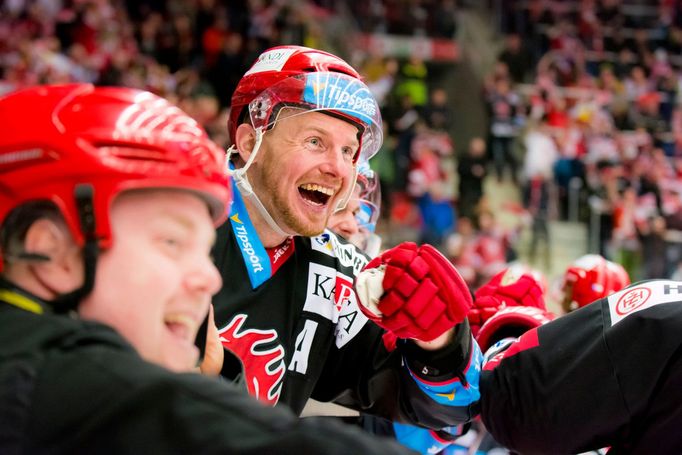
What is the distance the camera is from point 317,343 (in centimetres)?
267

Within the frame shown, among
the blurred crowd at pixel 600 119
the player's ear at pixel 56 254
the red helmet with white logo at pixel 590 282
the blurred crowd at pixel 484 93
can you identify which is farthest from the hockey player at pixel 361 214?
the blurred crowd at pixel 600 119

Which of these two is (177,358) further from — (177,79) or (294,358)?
(177,79)

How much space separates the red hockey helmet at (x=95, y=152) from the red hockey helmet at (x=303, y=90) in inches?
47.3

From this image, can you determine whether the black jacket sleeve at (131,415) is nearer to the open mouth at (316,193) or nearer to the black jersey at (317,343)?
the black jersey at (317,343)

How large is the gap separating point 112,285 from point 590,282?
7.77 ft

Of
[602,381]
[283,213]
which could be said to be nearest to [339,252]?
[283,213]

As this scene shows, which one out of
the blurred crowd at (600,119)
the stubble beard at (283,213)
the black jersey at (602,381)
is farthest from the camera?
the blurred crowd at (600,119)

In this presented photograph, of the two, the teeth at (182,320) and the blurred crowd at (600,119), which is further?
the blurred crowd at (600,119)

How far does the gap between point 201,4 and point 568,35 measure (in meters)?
7.13

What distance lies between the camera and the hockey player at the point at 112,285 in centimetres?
115

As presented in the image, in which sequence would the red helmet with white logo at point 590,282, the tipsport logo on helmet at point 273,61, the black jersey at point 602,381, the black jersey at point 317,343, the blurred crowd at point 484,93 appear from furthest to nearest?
the blurred crowd at point 484,93 → the red helmet with white logo at point 590,282 → the tipsport logo on helmet at point 273,61 → the black jersey at point 317,343 → the black jersey at point 602,381

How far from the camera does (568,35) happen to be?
1630 centimetres

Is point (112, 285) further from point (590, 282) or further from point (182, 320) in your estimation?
A: point (590, 282)

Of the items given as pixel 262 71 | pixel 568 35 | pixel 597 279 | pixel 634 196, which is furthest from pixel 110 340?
pixel 568 35
